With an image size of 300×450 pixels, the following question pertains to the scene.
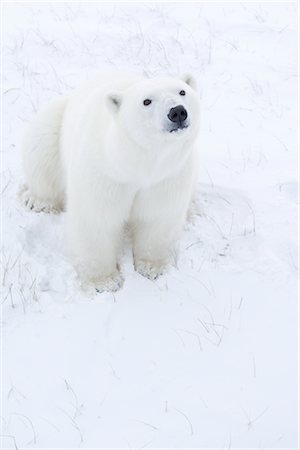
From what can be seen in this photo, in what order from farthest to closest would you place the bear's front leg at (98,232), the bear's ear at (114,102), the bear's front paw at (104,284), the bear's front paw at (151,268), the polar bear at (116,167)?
the bear's front paw at (151,268) → the bear's front paw at (104,284) → the bear's front leg at (98,232) → the bear's ear at (114,102) → the polar bear at (116,167)

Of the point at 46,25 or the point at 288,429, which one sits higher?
the point at 46,25

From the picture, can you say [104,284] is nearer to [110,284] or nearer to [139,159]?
[110,284]

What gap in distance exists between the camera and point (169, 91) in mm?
3309

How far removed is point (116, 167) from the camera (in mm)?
3592

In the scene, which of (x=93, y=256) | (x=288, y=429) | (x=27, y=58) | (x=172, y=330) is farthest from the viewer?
(x=27, y=58)

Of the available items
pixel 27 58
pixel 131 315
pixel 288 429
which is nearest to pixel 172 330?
pixel 131 315

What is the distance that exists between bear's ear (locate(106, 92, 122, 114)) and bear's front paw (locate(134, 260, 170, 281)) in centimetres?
119

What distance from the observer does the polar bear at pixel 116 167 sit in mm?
3338

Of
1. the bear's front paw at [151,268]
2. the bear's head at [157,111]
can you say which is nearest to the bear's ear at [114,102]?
the bear's head at [157,111]

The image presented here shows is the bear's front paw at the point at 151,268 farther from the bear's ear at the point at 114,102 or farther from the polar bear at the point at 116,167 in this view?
the bear's ear at the point at 114,102

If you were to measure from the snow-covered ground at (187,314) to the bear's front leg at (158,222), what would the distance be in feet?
0.39

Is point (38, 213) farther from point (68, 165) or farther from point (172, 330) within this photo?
point (172, 330)

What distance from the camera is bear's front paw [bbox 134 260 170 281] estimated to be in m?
4.21

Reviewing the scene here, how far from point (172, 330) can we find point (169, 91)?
1.44m
